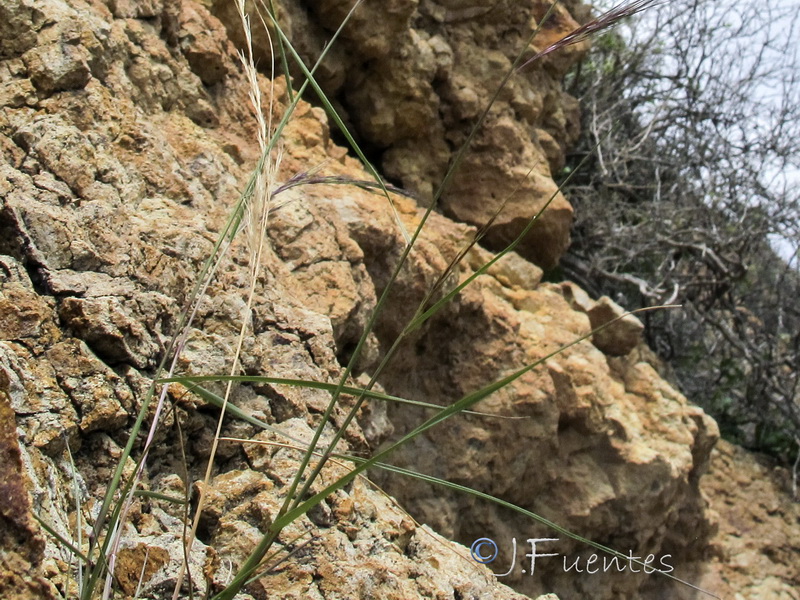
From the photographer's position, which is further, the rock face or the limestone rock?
the limestone rock

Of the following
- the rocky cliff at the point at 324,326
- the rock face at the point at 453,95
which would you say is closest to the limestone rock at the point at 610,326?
the rocky cliff at the point at 324,326

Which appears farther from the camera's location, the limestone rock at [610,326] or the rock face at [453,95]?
the limestone rock at [610,326]

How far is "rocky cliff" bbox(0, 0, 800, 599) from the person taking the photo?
150 centimetres

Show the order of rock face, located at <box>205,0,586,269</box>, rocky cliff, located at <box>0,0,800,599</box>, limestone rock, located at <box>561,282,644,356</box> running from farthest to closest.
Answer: limestone rock, located at <box>561,282,644,356</box> < rock face, located at <box>205,0,586,269</box> < rocky cliff, located at <box>0,0,800,599</box>

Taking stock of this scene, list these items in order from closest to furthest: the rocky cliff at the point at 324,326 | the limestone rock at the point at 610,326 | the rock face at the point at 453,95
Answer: the rocky cliff at the point at 324,326, the rock face at the point at 453,95, the limestone rock at the point at 610,326

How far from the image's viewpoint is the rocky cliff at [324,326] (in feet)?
4.93

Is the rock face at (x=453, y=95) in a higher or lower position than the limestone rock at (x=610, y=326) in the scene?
higher

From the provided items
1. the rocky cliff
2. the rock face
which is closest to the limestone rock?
the rocky cliff

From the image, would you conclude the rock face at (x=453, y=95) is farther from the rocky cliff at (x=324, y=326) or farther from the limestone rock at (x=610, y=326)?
the limestone rock at (x=610, y=326)

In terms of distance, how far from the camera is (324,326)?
2275 mm

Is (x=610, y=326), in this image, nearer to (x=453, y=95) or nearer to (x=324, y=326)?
(x=453, y=95)

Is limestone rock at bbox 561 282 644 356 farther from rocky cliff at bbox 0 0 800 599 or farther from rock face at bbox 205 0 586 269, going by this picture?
rock face at bbox 205 0 586 269

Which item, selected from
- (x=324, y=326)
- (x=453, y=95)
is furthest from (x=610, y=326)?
(x=324, y=326)

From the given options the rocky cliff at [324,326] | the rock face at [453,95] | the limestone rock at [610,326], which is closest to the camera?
the rocky cliff at [324,326]
